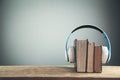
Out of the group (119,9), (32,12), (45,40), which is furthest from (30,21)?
(119,9)

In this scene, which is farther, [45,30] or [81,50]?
[45,30]

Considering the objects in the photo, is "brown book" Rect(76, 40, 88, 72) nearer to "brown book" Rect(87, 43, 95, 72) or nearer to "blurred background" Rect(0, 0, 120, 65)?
"brown book" Rect(87, 43, 95, 72)

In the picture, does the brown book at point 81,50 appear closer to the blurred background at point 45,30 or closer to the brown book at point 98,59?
the brown book at point 98,59

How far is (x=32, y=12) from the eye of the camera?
109 inches

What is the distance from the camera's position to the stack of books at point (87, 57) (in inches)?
56.7

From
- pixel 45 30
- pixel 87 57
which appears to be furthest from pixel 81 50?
pixel 45 30

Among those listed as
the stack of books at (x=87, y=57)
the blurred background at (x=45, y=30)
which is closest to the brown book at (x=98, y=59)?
the stack of books at (x=87, y=57)

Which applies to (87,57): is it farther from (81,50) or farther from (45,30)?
(45,30)

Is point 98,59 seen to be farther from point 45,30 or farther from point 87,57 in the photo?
point 45,30

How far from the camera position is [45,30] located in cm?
277

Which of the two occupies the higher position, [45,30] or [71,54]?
[45,30]

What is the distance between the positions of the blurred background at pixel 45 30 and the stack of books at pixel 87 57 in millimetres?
1320

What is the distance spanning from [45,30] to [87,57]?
54.8 inches

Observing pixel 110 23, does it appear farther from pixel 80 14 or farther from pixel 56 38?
pixel 56 38
